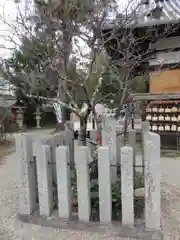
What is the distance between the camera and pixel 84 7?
2244mm

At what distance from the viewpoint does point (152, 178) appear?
1898 millimetres

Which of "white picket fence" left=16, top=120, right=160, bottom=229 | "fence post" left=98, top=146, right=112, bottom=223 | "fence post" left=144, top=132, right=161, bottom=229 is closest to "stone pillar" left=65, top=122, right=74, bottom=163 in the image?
"white picket fence" left=16, top=120, right=160, bottom=229

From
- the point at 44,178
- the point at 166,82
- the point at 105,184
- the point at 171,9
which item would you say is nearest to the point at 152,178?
the point at 105,184

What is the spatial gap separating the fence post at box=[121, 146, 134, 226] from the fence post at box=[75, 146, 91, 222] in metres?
0.33

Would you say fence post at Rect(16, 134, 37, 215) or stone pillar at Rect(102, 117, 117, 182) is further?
stone pillar at Rect(102, 117, 117, 182)

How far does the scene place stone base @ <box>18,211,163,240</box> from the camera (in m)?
1.92

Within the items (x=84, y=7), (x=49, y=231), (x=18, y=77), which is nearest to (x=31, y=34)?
(x=18, y=77)

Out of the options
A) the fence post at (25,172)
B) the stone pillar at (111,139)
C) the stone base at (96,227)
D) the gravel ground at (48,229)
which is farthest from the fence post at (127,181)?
the fence post at (25,172)

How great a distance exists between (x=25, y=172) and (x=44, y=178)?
219 millimetres

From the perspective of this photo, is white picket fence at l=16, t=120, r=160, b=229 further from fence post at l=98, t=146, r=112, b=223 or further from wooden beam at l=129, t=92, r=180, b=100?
wooden beam at l=129, t=92, r=180, b=100

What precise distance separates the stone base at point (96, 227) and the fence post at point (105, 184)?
84 millimetres

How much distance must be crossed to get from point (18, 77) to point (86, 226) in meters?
1.98

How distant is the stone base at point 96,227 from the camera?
1916 millimetres

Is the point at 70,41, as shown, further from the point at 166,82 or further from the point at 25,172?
the point at 166,82
